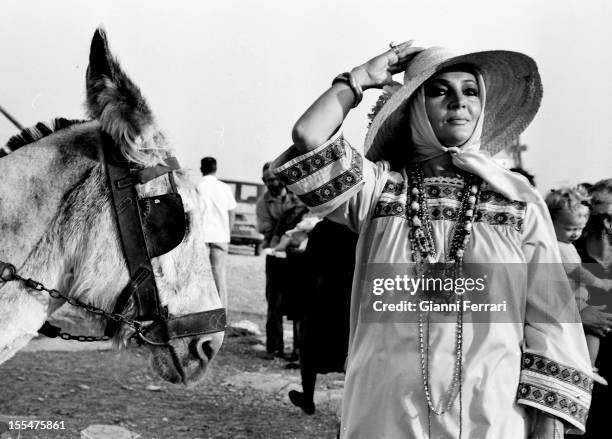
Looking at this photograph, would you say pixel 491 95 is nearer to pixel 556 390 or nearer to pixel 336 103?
pixel 336 103

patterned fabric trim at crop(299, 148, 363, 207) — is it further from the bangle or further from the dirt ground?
the dirt ground

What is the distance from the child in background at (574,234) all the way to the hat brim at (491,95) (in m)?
1.45

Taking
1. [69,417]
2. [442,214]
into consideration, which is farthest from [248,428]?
[442,214]

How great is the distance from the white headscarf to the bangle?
0.84 feet

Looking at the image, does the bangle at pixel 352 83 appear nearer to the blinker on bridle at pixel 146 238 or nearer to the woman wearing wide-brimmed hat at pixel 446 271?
the woman wearing wide-brimmed hat at pixel 446 271

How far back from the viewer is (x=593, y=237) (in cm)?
415

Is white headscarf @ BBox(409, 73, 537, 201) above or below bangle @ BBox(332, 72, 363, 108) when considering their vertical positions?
below

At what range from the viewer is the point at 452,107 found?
222 centimetres

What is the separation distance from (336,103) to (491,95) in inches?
31.4

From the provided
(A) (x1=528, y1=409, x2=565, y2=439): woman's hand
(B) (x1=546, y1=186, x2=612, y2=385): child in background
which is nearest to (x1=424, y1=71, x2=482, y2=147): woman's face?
(A) (x1=528, y1=409, x2=565, y2=439): woman's hand

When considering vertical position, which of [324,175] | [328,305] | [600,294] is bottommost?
[328,305]

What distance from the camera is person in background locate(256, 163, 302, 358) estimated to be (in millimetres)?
7926

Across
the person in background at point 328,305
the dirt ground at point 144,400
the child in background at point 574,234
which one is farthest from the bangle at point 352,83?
the dirt ground at point 144,400

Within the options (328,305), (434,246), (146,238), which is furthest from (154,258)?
(328,305)
